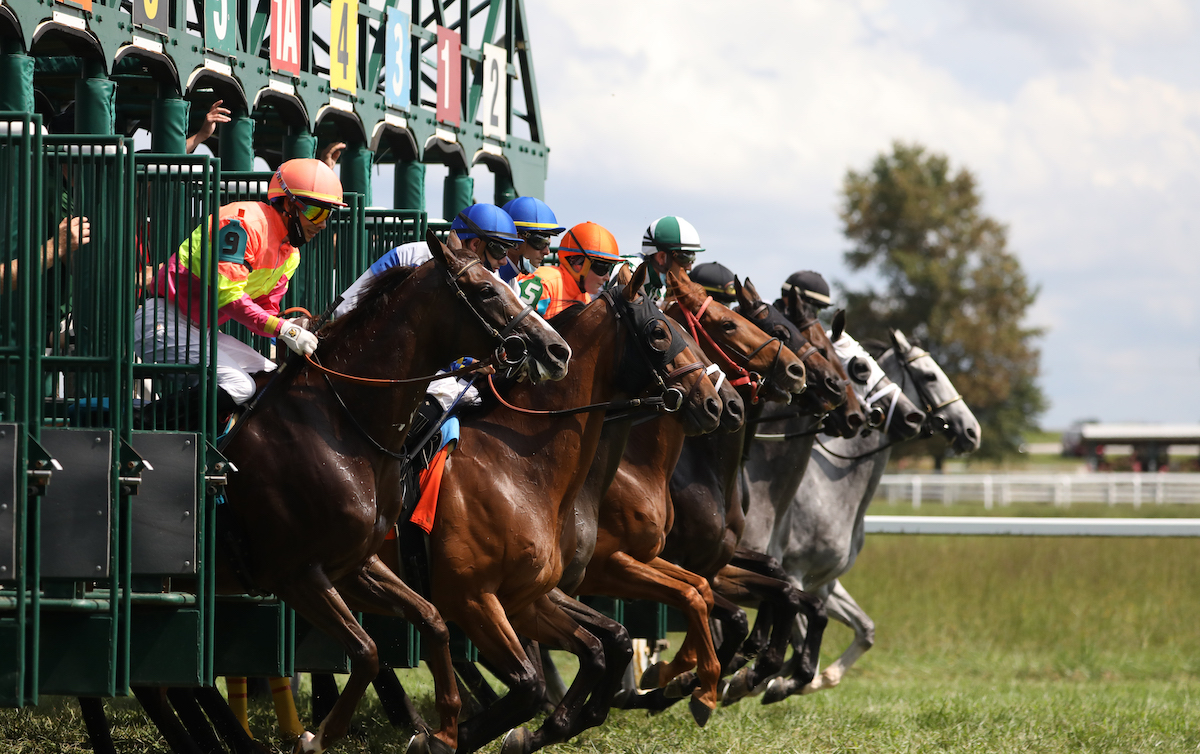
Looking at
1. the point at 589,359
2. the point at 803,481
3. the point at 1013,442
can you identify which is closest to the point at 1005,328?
the point at 1013,442

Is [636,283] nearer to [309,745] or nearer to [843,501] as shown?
[309,745]

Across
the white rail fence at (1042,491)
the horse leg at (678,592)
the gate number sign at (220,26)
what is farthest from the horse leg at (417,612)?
the white rail fence at (1042,491)

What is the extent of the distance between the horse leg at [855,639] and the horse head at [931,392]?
4.24 feet

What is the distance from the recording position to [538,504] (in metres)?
6.04

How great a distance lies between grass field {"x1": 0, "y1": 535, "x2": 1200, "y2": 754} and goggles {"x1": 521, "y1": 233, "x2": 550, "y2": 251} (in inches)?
96.0

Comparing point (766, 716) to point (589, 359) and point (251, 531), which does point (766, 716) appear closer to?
point (589, 359)

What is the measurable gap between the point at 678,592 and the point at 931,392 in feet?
13.3

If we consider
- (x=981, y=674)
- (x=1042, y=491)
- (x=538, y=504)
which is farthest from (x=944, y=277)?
(x=538, y=504)

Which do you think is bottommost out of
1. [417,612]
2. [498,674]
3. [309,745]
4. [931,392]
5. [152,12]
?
[309,745]

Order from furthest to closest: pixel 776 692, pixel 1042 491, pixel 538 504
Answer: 1. pixel 1042 491
2. pixel 776 692
3. pixel 538 504

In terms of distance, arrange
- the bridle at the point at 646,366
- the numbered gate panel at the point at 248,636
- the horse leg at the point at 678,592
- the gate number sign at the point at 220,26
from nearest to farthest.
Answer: the numbered gate panel at the point at 248,636
the bridle at the point at 646,366
the horse leg at the point at 678,592
the gate number sign at the point at 220,26

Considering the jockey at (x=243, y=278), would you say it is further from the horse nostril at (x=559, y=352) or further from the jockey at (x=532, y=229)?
the jockey at (x=532, y=229)

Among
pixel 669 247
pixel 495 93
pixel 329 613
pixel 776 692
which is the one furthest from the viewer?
pixel 495 93

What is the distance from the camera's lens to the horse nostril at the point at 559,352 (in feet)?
17.7
